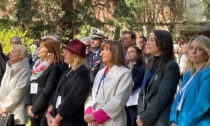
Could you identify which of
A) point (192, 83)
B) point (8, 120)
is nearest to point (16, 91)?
point (8, 120)

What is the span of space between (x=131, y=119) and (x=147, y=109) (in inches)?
53.3

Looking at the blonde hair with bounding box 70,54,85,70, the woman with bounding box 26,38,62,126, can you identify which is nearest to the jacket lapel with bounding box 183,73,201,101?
the blonde hair with bounding box 70,54,85,70

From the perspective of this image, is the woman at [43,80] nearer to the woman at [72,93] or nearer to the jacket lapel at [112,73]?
the woman at [72,93]

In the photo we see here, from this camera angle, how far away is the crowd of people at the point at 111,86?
393 centimetres

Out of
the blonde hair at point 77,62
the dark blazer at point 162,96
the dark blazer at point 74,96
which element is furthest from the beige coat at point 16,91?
the dark blazer at point 162,96

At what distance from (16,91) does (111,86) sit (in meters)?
1.97

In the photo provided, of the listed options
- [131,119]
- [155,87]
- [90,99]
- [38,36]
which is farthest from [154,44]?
[38,36]

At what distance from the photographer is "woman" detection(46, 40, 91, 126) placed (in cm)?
482

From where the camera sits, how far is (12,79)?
19.8 feet

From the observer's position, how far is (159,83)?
171 inches

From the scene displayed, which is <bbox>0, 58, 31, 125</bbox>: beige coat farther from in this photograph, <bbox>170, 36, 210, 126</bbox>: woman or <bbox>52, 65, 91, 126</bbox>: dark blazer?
<bbox>170, 36, 210, 126</bbox>: woman

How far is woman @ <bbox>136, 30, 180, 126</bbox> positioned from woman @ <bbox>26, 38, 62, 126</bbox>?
1.39m

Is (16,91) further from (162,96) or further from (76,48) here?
(162,96)

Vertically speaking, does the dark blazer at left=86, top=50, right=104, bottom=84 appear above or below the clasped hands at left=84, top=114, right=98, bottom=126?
above
